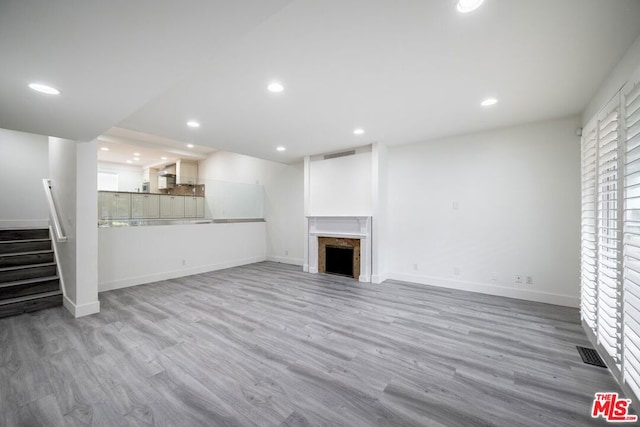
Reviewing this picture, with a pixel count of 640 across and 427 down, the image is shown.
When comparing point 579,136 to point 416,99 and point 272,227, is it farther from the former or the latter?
point 272,227

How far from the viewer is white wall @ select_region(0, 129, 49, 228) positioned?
5.22 meters

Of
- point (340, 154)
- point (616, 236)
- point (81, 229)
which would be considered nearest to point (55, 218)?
point (81, 229)

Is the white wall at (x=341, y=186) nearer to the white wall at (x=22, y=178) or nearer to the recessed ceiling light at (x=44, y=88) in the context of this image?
the recessed ceiling light at (x=44, y=88)

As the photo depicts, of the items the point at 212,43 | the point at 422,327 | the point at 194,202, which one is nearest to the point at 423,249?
the point at 422,327

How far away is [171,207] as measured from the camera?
19.0 feet

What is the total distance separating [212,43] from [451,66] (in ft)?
6.64

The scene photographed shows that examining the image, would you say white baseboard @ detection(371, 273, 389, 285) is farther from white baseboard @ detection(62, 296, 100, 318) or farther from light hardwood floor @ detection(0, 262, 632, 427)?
white baseboard @ detection(62, 296, 100, 318)

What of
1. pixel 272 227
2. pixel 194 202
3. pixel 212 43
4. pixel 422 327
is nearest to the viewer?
pixel 212 43

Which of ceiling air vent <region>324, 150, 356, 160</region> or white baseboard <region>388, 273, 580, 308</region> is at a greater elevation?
ceiling air vent <region>324, 150, 356, 160</region>

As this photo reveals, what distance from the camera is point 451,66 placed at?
236cm

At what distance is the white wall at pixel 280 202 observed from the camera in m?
6.79

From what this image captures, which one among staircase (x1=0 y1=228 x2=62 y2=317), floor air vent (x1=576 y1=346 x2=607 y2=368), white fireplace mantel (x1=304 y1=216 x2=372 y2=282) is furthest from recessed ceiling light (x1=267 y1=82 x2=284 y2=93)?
staircase (x1=0 y1=228 x2=62 y2=317)

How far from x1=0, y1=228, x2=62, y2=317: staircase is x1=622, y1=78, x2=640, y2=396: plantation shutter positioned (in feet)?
20.4
